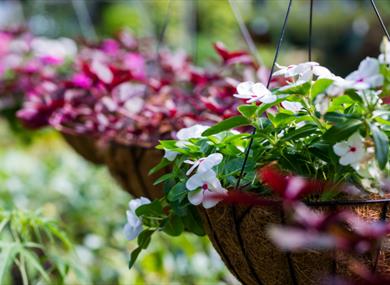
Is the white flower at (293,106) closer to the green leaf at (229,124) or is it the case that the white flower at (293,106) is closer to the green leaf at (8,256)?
the green leaf at (229,124)

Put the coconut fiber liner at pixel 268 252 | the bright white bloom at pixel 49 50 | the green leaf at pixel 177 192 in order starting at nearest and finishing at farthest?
the coconut fiber liner at pixel 268 252 → the green leaf at pixel 177 192 → the bright white bloom at pixel 49 50

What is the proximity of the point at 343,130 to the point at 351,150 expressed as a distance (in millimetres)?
28

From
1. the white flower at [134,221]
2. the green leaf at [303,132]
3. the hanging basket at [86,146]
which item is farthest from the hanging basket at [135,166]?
the green leaf at [303,132]

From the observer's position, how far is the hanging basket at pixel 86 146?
1.73 metres

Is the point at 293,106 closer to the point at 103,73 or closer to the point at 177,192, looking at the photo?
the point at 177,192

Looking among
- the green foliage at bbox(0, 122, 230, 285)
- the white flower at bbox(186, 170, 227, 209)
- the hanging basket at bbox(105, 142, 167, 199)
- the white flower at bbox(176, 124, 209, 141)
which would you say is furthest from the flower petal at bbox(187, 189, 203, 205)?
the green foliage at bbox(0, 122, 230, 285)

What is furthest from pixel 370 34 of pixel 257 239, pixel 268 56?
pixel 257 239

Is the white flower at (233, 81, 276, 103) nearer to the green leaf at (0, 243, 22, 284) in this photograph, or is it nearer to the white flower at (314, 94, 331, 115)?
the white flower at (314, 94, 331, 115)

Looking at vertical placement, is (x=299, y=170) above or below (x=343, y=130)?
below

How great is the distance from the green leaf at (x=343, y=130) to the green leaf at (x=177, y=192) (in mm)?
249

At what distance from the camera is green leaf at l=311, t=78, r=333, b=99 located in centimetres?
74

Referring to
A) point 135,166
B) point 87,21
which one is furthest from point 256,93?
point 87,21

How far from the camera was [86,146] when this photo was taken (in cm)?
179

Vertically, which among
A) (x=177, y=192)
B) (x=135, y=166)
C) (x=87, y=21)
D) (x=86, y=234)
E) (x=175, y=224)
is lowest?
(x=86, y=234)
